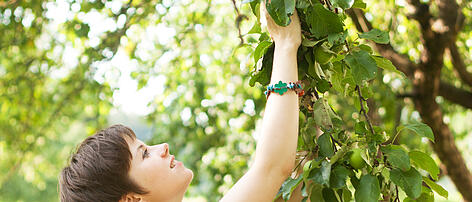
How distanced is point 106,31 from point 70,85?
1.25m

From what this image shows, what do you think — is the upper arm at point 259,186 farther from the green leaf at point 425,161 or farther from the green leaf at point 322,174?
the green leaf at point 425,161

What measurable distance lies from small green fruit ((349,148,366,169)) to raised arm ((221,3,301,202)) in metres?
0.16

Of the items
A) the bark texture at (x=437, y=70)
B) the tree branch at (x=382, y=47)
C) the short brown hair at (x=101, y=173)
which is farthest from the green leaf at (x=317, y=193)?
the bark texture at (x=437, y=70)

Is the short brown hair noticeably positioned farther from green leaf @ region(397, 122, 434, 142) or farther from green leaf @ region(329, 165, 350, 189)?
green leaf @ region(397, 122, 434, 142)

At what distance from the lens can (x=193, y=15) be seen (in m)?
4.75

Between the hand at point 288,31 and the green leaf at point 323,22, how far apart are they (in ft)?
0.15

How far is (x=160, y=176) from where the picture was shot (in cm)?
156

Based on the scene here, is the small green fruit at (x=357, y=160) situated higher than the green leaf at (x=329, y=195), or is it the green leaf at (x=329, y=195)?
the small green fruit at (x=357, y=160)

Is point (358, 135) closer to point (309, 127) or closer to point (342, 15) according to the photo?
point (309, 127)

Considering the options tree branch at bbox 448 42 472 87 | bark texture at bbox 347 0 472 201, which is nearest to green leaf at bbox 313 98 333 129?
bark texture at bbox 347 0 472 201

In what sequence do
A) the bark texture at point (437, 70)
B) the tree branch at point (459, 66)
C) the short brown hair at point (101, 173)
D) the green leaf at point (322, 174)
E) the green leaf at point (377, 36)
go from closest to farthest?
the green leaf at point (322, 174) < the green leaf at point (377, 36) < the short brown hair at point (101, 173) < the bark texture at point (437, 70) < the tree branch at point (459, 66)

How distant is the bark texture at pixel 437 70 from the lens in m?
3.95

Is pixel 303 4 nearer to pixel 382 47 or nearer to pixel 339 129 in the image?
pixel 339 129

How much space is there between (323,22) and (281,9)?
11 centimetres
